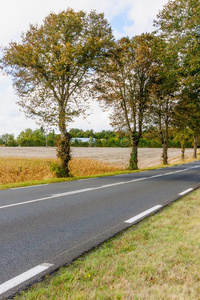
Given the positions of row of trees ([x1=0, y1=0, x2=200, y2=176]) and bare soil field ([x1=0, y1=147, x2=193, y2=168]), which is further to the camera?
bare soil field ([x1=0, y1=147, x2=193, y2=168])

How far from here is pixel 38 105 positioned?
1498 cm

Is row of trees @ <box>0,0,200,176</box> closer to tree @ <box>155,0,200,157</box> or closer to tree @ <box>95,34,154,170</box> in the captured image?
tree @ <box>155,0,200,157</box>

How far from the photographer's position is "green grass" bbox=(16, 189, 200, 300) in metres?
2.59

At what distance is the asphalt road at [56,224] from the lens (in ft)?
10.8

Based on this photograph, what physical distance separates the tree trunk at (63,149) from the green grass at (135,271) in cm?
1050

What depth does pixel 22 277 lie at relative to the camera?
299cm

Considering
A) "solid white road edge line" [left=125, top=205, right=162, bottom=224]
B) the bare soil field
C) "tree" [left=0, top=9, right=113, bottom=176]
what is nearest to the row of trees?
"tree" [left=0, top=9, right=113, bottom=176]

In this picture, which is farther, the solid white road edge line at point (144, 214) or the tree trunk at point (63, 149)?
the tree trunk at point (63, 149)

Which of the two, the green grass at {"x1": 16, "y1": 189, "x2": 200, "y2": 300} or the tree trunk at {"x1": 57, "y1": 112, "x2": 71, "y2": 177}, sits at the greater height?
the tree trunk at {"x1": 57, "y1": 112, "x2": 71, "y2": 177}

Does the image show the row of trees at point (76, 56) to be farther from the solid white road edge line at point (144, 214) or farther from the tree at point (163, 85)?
the solid white road edge line at point (144, 214)

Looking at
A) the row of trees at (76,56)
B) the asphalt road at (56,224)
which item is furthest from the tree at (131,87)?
the asphalt road at (56,224)

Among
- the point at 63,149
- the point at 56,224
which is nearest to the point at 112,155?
the point at 63,149

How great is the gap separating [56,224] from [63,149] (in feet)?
33.2

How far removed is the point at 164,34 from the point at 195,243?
12701 mm
